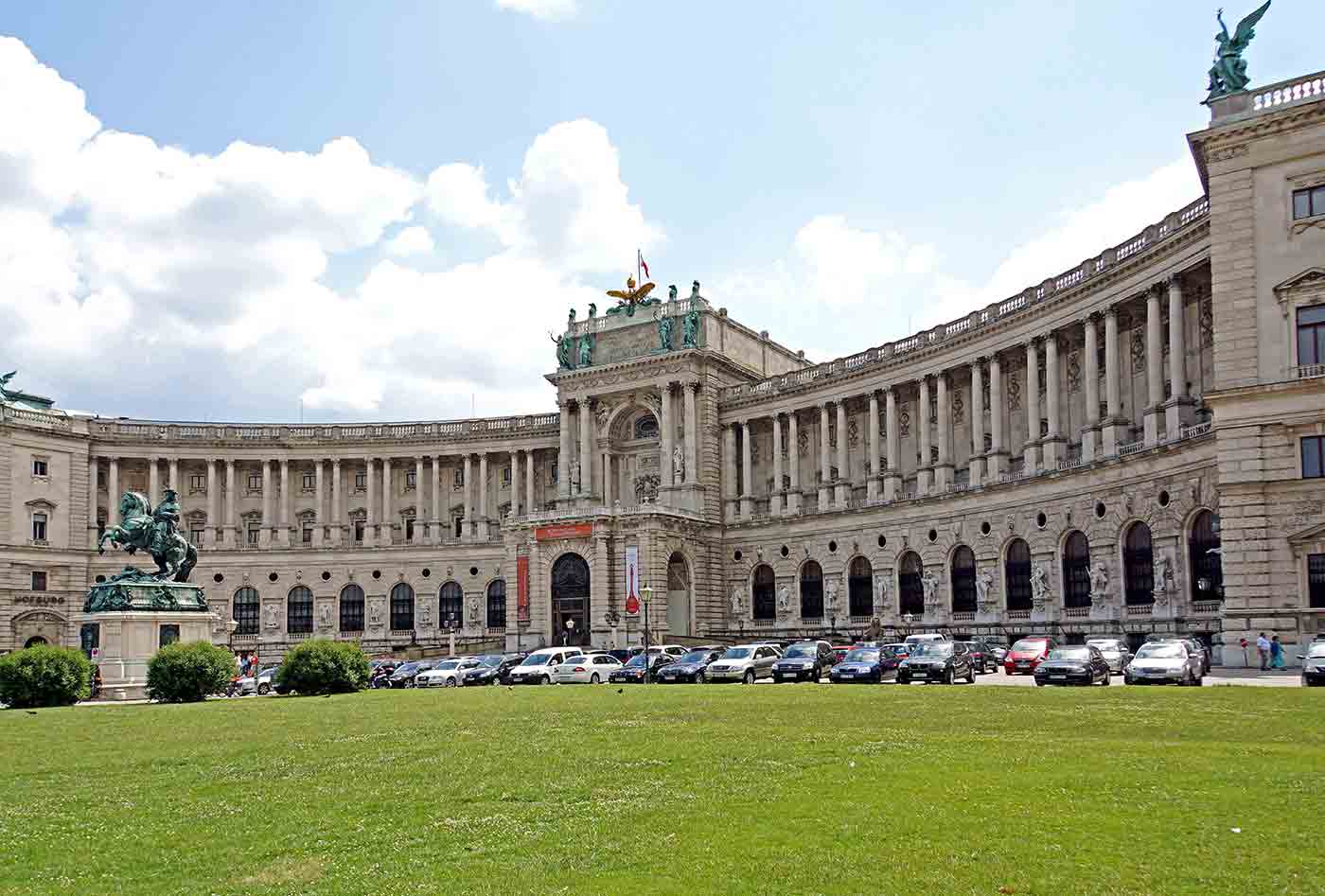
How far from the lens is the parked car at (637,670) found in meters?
56.5

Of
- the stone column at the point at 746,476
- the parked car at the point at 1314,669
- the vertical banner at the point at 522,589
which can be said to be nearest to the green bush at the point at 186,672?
the parked car at the point at 1314,669

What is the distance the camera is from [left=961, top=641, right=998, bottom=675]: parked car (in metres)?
53.0

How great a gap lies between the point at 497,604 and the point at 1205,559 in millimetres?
61866

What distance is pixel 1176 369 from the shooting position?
59156mm

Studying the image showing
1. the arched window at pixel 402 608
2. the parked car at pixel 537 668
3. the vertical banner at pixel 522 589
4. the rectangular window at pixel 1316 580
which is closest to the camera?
the rectangular window at pixel 1316 580

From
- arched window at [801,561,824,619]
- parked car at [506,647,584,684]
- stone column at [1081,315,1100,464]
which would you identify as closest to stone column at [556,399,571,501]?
arched window at [801,561,824,619]

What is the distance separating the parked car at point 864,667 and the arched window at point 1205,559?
14.6 metres

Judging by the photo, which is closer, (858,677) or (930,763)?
(930,763)

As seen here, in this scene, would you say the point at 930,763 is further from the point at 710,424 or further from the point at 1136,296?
the point at 710,424

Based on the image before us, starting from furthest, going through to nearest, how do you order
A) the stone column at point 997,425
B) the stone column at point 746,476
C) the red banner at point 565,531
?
the stone column at point 746,476 → the red banner at point 565,531 → the stone column at point 997,425

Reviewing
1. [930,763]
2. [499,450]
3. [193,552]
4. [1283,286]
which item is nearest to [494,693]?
[193,552]

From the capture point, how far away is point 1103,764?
20.0 meters

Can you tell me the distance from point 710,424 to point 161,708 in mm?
58654

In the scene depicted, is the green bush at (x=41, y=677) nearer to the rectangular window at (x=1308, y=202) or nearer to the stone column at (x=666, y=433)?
the rectangular window at (x=1308, y=202)
